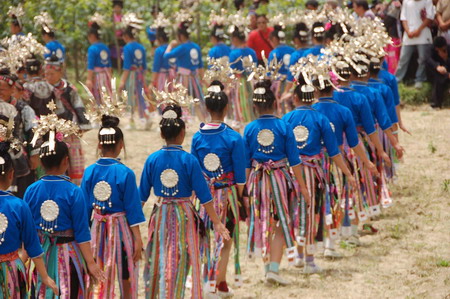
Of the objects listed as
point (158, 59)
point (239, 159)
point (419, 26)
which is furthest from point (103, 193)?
point (419, 26)

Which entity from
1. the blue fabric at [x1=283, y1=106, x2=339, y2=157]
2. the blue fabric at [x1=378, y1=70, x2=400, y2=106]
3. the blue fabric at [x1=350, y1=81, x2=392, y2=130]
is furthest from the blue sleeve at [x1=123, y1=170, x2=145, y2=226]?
the blue fabric at [x1=378, y1=70, x2=400, y2=106]

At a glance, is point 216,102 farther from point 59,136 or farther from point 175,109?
point 59,136

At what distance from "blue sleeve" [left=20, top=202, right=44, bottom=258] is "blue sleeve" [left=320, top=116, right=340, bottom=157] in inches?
112

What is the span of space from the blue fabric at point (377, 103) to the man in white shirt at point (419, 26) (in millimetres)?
5560

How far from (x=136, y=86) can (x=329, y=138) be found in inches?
257

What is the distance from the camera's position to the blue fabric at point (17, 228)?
15.1 ft

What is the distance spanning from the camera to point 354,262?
23.7 feet

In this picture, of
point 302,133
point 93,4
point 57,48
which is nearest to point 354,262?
point 302,133

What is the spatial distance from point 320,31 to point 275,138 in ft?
13.7

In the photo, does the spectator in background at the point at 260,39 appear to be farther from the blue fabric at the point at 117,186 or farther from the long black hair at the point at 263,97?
the blue fabric at the point at 117,186

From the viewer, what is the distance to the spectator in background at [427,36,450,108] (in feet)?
41.9

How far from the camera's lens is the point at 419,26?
13.1 m

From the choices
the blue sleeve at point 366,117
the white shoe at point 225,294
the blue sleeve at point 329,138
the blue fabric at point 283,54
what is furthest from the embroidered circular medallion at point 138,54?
the white shoe at point 225,294

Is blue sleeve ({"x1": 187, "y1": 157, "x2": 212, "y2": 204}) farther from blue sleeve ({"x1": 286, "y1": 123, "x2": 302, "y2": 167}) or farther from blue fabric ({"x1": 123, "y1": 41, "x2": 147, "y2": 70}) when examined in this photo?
blue fabric ({"x1": 123, "y1": 41, "x2": 147, "y2": 70})
